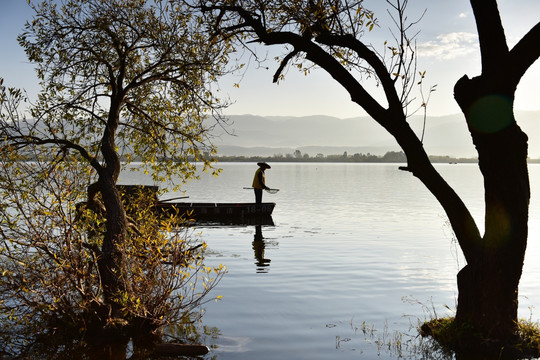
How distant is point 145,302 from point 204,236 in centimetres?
1557

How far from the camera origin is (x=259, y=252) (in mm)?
21500

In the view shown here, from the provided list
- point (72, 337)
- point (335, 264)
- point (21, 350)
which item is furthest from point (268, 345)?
point (335, 264)

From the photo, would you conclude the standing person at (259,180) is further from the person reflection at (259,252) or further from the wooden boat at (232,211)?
the person reflection at (259,252)

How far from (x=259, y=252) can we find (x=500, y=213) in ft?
43.2

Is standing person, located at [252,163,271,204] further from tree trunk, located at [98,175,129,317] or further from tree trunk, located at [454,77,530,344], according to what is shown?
tree trunk, located at [454,77,530,344]

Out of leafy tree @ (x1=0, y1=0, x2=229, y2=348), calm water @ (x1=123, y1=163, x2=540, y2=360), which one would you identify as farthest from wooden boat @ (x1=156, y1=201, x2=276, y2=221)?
leafy tree @ (x1=0, y1=0, x2=229, y2=348)

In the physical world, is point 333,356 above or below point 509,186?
below

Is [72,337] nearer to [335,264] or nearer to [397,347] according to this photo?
[397,347]

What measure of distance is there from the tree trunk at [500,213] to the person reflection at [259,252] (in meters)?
9.45

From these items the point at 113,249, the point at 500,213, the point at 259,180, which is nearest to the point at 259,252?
the point at 113,249

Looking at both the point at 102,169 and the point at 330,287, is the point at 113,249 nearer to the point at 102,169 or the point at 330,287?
the point at 102,169

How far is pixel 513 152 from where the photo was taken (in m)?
9.22

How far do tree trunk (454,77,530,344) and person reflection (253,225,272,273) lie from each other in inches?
372

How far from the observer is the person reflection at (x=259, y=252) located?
60.1 feet
